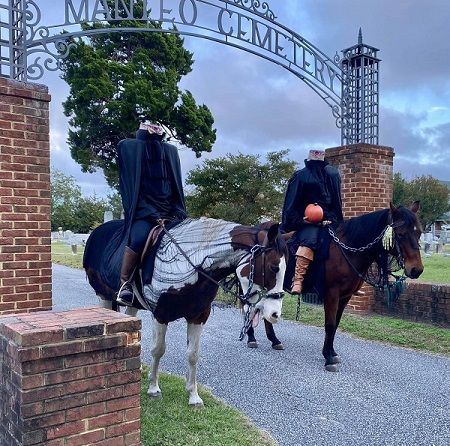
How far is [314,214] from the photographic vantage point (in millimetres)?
5770

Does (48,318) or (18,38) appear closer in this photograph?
(48,318)

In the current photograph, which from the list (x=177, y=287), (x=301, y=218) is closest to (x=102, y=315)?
(x=177, y=287)

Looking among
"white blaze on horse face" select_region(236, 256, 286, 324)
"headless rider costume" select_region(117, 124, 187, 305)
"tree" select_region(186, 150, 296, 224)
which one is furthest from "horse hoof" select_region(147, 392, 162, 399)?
"tree" select_region(186, 150, 296, 224)

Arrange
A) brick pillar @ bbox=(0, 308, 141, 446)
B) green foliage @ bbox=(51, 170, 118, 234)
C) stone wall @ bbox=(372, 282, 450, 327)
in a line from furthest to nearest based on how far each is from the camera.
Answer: green foliage @ bbox=(51, 170, 118, 234), stone wall @ bbox=(372, 282, 450, 327), brick pillar @ bbox=(0, 308, 141, 446)

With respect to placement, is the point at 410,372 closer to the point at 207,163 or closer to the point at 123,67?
the point at 207,163

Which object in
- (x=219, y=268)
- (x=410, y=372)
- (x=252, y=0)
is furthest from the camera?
(x=252, y=0)

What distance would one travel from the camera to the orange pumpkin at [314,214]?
5.77m

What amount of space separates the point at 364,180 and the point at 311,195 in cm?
283

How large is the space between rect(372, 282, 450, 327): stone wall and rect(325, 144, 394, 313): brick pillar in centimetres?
58

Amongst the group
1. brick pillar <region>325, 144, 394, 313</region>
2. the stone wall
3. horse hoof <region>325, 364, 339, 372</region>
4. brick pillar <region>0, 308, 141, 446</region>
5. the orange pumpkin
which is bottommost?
horse hoof <region>325, 364, 339, 372</region>

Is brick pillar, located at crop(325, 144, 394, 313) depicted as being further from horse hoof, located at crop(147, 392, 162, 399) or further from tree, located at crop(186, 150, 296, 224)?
tree, located at crop(186, 150, 296, 224)

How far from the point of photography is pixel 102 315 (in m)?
3.06

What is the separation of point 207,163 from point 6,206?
14488 millimetres

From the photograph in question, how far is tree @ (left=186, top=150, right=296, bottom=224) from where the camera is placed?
59.2 ft
